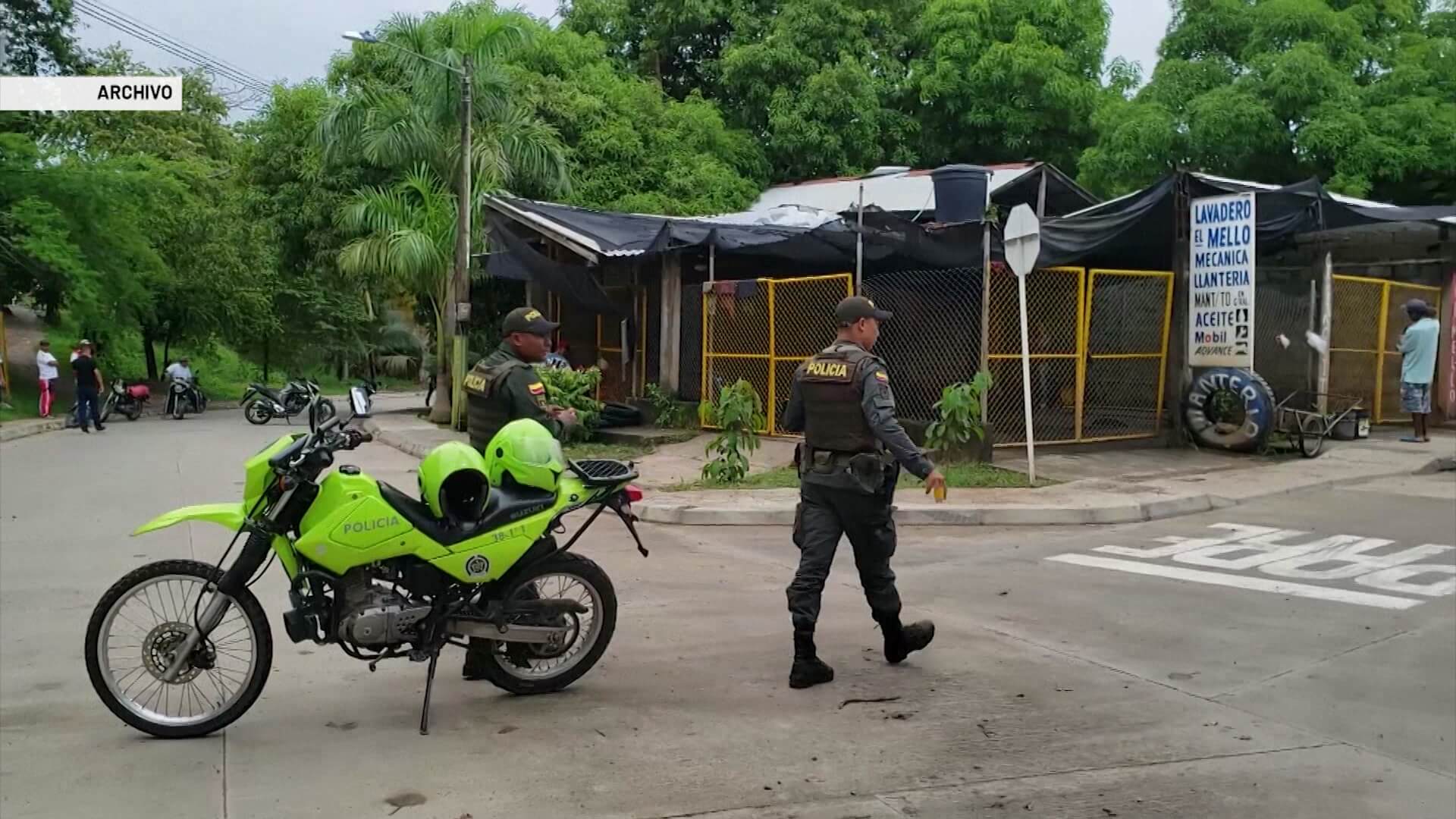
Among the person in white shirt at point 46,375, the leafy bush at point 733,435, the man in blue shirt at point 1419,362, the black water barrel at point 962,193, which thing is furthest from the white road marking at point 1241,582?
the person in white shirt at point 46,375

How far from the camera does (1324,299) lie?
13.8 m

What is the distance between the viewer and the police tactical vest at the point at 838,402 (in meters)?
5.39

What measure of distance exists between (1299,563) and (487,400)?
5.97m

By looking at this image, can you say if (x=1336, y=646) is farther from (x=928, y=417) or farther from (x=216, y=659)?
(x=928, y=417)

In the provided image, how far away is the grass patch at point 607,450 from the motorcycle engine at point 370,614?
9847 mm

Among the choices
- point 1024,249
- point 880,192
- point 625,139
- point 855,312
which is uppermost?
point 625,139

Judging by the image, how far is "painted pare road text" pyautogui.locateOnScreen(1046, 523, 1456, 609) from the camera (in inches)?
288

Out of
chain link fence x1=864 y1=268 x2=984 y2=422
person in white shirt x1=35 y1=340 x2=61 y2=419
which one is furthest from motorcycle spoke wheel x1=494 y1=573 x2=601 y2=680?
person in white shirt x1=35 y1=340 x2=61 y2=419

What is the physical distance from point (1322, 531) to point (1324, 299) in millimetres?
5585

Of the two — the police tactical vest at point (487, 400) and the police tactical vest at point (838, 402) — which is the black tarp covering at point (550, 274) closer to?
the police tactical vest at point (487, 400)

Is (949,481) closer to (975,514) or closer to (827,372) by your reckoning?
(975,514)

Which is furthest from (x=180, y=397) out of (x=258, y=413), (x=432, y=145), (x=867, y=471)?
(x=867, y=471)

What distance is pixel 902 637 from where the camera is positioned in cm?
561

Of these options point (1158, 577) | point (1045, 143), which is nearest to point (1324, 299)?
point (1158, 577)
